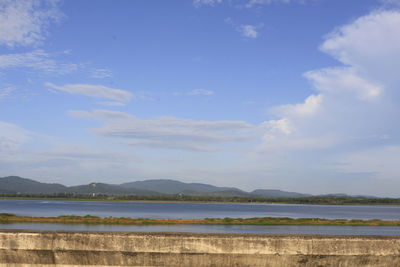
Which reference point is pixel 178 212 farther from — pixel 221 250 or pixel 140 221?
pixel 221 250

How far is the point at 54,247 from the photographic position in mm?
8297

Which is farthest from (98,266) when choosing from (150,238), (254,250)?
(254,250)

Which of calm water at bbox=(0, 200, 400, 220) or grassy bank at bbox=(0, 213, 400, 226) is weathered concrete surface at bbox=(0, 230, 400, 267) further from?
calm water at bbox=(0, 200, 400, 220)

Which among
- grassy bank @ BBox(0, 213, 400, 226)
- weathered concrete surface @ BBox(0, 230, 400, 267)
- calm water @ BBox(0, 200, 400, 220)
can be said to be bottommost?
calm water @ BBox(0, 200, 400, 220)

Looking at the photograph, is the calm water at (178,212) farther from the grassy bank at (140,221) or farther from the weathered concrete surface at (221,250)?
the weathered concrete surface at (221,250)

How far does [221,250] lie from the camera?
816cm

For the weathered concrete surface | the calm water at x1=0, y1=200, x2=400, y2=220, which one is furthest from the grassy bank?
the weathered concrete surface

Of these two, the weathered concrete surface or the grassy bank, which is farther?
the grassy bank

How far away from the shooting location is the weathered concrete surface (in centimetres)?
814

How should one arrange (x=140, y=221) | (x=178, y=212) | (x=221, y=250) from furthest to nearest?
(x=178, y=212) < (x=140, y=221) < (x=221, y=250)

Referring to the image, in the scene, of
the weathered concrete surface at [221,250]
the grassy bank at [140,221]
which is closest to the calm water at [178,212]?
the grassy bank at [140,221]

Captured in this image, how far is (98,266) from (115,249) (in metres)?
0.54

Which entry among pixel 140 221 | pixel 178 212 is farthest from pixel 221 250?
pixel 178 212

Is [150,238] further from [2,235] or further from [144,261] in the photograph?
[2,235]
